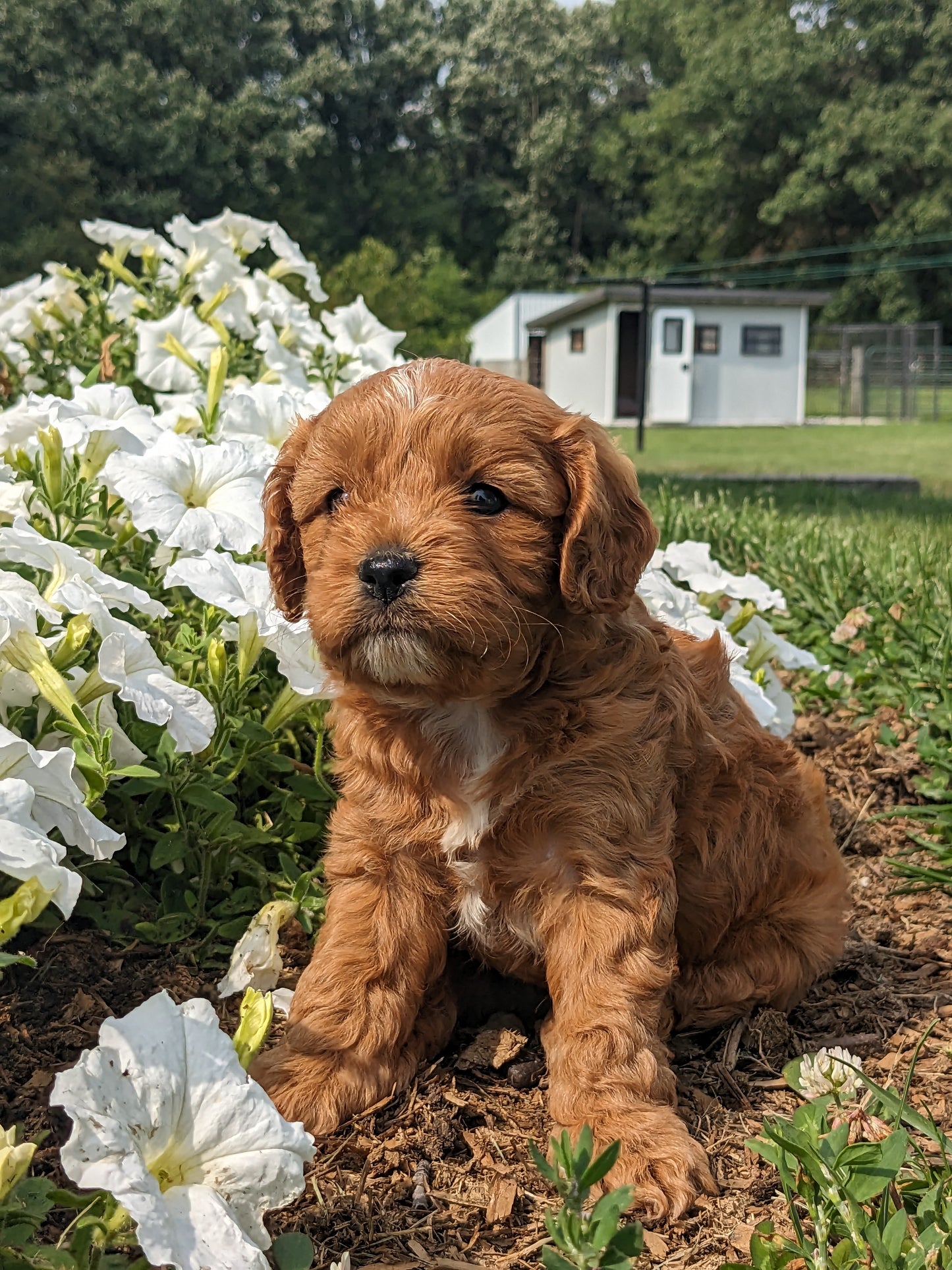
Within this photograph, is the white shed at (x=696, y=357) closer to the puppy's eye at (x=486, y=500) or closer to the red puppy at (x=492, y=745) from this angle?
the red puppy at (x=492, y=745)

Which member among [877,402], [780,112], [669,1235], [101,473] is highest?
[780,112]

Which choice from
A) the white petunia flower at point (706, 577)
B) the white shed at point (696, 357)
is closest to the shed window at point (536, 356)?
the white shed at point (696, 357)

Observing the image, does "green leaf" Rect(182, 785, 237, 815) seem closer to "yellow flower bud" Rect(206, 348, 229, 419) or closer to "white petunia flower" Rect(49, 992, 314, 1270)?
"white petunia flower" Rect(49, 992, 314, 1270)

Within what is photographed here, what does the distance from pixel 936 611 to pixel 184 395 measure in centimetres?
337

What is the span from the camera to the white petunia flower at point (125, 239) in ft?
18.6

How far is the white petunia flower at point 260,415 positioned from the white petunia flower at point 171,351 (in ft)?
2.11

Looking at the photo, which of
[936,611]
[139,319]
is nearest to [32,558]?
[139,319]

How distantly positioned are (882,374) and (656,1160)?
48618 millimetres

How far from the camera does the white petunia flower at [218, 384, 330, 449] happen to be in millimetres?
3979

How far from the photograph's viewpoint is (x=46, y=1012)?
2773 mm

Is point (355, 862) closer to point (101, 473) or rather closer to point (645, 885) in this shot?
point (645, 885)

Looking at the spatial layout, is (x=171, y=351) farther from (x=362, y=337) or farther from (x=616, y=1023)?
(x=616, y=1023)

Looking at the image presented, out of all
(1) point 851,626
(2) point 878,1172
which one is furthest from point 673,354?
(2) point 878,1172

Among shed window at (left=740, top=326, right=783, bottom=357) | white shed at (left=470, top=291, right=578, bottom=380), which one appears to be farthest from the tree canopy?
shed window at (left=740, top=326, right=783, bottom=357)
